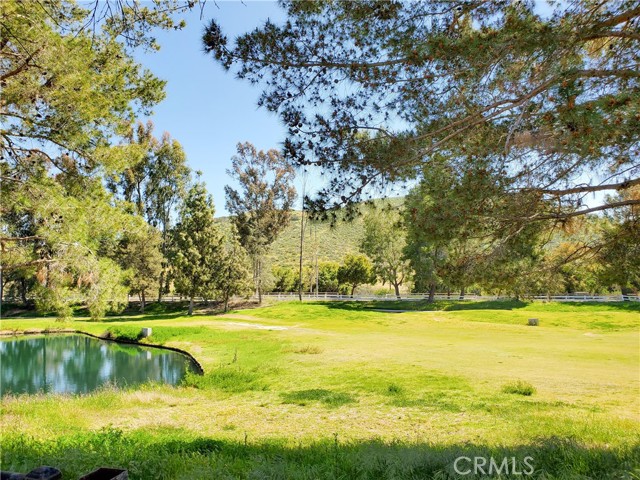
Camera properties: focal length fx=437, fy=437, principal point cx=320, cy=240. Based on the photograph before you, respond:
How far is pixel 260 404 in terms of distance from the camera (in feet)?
36.4

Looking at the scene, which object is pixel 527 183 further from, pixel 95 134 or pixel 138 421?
pixel 95 134

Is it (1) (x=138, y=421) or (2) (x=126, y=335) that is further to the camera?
(2) (x=126, y=335)

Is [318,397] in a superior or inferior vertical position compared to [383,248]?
inferior

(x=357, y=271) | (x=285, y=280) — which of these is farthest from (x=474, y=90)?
(x=285, y=280)

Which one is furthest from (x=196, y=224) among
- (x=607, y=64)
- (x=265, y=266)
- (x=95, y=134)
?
(x=607, y=64)

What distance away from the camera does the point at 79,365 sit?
2066cm

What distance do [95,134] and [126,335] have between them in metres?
18.8

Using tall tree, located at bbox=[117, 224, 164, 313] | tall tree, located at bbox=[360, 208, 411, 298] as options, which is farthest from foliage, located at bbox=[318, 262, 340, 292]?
tall tree, located at bbox=[117, 224, 164, 313]

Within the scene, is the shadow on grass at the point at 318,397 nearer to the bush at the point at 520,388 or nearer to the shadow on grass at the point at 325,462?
the bush at the point at 520,388

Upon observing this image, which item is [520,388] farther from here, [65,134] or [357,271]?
[357,271]

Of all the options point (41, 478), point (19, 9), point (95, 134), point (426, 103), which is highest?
point (19, 9)

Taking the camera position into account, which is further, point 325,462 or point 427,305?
point 427,305

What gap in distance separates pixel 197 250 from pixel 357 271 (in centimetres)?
2218

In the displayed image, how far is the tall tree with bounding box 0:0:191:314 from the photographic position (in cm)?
956
